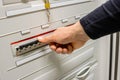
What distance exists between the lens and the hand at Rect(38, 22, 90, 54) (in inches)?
27.3

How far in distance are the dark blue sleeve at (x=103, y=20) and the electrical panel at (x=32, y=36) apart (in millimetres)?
211

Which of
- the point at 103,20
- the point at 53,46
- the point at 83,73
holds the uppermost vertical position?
the point at 103,20

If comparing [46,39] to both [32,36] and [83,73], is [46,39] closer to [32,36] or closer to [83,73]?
[32,36]

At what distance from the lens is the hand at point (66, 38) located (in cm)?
69

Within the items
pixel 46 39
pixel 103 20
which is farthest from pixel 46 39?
pixel 103 20

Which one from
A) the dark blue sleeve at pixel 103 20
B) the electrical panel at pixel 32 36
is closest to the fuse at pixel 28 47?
the electrical panel at pixel 32 36

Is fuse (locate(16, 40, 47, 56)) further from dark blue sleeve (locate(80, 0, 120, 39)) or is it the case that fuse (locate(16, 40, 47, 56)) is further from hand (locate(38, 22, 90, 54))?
dark blue sleeve (locate(80, 0, 120, 39))

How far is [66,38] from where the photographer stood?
0.74m

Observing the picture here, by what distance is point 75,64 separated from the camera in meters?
0.98

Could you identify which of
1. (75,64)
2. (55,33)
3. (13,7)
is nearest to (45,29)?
(55,33)

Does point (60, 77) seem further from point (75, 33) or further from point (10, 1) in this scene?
point (10, 1)

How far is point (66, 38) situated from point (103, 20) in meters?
0.19

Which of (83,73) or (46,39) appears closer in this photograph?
(46,39)

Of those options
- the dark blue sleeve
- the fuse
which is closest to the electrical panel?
the fuse
